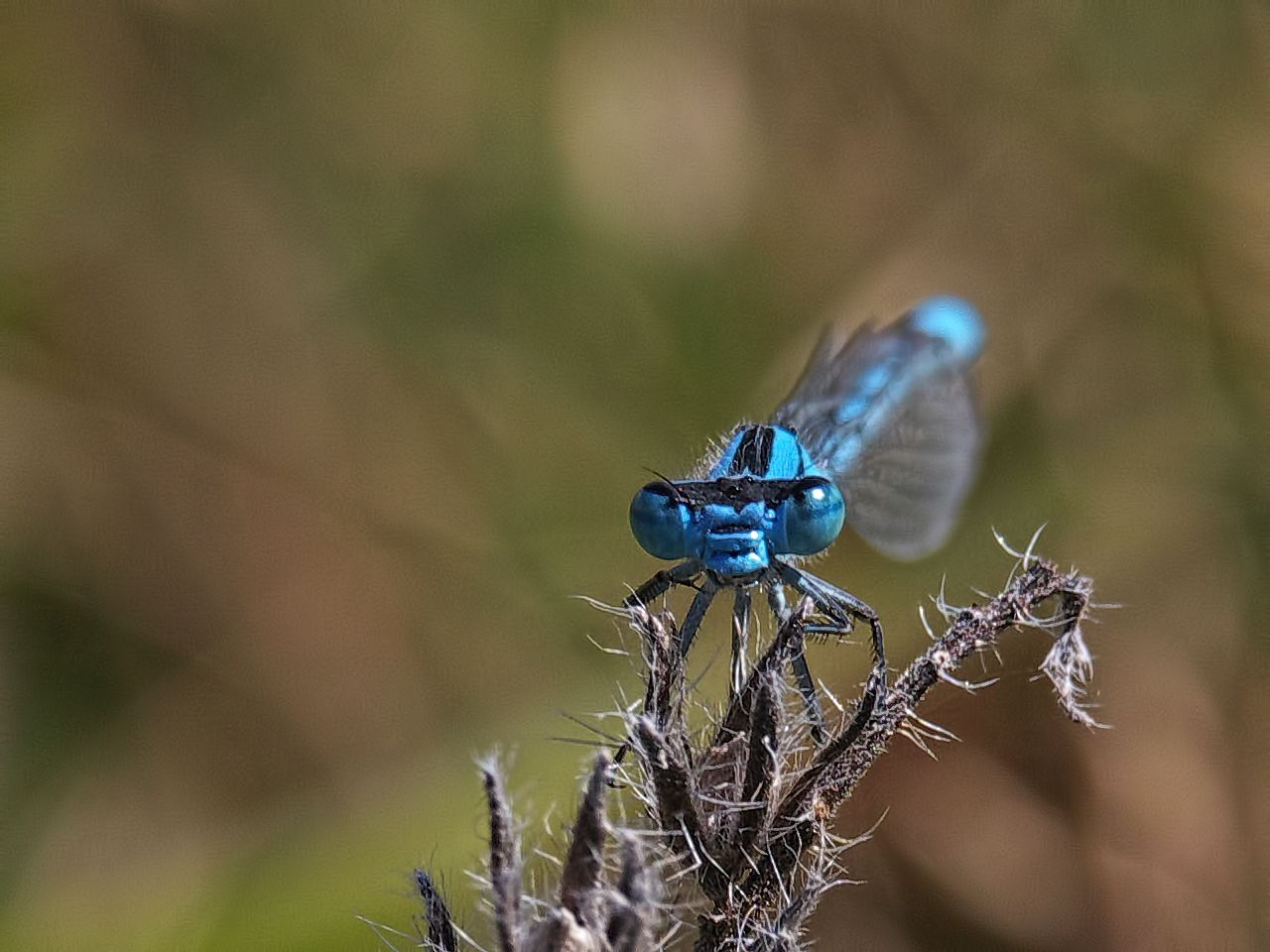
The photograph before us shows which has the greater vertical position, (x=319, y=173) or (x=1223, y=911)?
(x=319, y=173)

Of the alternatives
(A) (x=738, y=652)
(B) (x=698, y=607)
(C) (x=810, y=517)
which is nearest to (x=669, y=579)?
(B) (x=698, y=607)

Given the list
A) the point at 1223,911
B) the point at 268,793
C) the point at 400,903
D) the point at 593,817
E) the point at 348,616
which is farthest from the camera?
the point at 348,616

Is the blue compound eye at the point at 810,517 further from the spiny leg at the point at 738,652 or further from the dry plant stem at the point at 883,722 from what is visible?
the dry plant stem at the point at 883,722

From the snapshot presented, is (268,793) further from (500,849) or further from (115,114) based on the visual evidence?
(500,849)

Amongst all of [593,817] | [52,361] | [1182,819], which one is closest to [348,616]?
[52,361]

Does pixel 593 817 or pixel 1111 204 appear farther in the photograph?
pixel 1111 204

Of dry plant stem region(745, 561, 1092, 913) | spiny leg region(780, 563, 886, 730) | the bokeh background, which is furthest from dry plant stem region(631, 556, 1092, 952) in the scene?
the bokeh background
